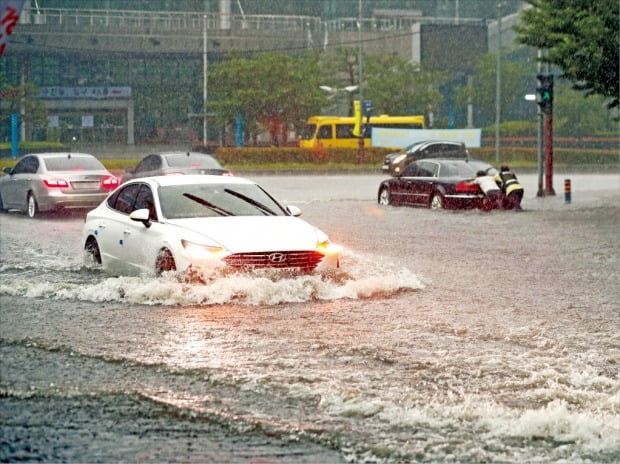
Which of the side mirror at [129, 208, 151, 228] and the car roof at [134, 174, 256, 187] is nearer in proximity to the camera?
the side mirror at [129, 208, 151, 228]

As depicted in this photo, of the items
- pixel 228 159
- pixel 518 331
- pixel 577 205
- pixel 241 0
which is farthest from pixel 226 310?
pixel 241 0

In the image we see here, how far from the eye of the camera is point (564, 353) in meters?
10.0

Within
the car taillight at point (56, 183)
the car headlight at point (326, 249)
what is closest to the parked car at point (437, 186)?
the car taillight at point (56, 183)

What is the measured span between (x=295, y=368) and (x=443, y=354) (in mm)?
1356

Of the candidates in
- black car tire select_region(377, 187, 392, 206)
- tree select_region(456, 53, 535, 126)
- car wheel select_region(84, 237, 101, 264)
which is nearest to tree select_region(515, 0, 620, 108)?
black car tire select_region(377, 187, 392, 206)

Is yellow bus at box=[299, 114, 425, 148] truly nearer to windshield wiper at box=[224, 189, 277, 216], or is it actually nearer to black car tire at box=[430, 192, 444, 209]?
black car tire at box=[430, 192, 444, 209]

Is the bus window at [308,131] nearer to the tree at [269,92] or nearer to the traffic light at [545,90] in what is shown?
the tree at [269,92]

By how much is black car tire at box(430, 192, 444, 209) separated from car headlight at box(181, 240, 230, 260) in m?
17.6

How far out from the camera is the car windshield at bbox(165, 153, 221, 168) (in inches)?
1125

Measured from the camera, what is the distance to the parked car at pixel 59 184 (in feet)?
84.7

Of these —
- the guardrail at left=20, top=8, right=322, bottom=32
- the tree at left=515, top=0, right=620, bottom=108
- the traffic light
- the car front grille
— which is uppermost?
the guardrail at left=20, top=8, right=322, bottom=32

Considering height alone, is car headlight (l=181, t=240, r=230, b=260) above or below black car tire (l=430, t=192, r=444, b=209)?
above

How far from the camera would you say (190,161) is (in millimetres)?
28891

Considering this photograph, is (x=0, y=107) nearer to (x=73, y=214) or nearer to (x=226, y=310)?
(x=73, y=214)
